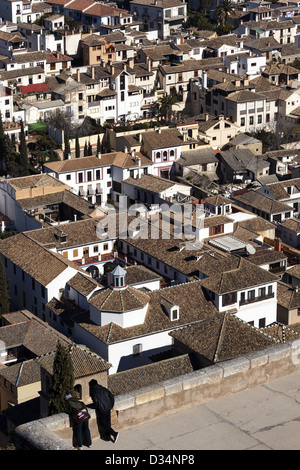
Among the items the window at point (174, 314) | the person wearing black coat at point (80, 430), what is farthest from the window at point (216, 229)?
the person wearing black coat at point (80, 430)

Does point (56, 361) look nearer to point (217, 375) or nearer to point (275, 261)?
point (217, 375)

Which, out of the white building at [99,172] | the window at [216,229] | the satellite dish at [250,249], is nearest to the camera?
the satellite dish at [250,249]

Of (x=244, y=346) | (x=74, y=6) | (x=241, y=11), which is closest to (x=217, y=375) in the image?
(x=244, y=346)

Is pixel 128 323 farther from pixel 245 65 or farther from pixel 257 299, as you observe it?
pixel 245 65

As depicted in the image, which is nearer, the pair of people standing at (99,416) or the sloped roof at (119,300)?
the pair of people standing at (99,416)

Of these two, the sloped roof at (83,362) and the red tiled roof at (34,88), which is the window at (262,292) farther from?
the red tiled roof at (34,88)

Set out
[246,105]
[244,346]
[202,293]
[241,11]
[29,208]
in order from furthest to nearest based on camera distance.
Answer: [241,11] → [246,105] → [29,208] → [202,293] → [244,346]

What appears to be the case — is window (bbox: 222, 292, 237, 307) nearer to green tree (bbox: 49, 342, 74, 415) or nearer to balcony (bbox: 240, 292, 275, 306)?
balcony (bbox: 240, 292, 275, 306)
